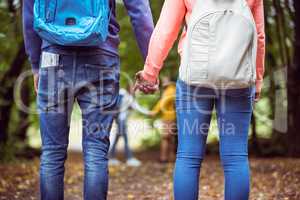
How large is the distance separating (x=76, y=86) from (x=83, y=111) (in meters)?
0.15

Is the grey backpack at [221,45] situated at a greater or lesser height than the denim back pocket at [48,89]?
greater

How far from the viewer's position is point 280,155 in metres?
9.77

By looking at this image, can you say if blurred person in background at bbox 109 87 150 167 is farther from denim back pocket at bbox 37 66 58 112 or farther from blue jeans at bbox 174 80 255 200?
blue jeans at bbox 174 80 255 200

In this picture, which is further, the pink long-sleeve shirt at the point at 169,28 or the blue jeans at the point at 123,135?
the blue jeans at the point at 123,135

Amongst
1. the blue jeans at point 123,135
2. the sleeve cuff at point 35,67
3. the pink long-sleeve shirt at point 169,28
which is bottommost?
the blue jeans at point 123,135

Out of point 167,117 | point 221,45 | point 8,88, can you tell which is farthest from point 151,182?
point 221,45

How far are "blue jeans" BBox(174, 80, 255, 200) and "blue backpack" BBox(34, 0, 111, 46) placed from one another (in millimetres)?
549

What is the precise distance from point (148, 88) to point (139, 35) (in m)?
0.34

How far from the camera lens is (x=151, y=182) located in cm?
693

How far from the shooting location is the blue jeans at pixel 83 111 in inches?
128

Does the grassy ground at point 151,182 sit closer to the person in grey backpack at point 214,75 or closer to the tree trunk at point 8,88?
the tree trunk at point 8,88

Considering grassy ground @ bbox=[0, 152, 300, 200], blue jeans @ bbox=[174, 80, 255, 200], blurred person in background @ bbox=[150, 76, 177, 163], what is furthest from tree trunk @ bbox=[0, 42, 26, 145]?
blue jeans @ bbox=[174, 80, 255, 200]

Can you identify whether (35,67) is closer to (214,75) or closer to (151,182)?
(214,75)

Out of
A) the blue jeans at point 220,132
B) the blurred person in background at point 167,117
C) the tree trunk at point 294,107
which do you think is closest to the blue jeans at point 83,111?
the blue jeans at point 220,132
